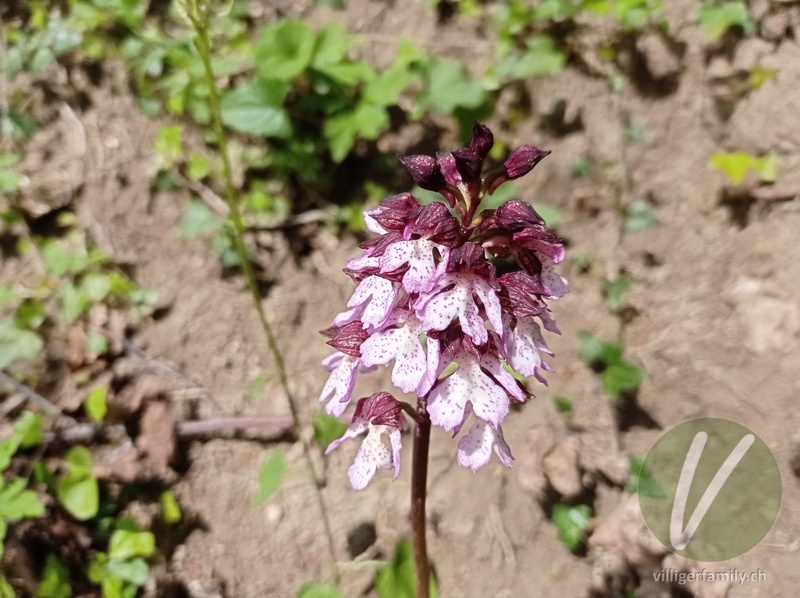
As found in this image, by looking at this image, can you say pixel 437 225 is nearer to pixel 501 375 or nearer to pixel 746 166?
pixel 501 375

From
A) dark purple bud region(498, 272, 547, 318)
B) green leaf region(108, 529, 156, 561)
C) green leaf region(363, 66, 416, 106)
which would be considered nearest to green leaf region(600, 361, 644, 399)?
dark purple bud region(498, 272, 547, 318)

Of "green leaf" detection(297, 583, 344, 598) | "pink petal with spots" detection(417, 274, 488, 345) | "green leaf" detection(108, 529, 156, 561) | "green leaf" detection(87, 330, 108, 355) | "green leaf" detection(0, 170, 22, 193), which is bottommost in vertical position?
"green leaf" detection(108, 529, 156, 561)

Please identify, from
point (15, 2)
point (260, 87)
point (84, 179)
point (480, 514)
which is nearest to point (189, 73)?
point (260, 87)

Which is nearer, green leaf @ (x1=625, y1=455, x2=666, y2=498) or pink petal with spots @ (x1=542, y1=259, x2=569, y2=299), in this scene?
pink petal with spots @ (x1=542, y1=259, x2=569, y2=299)

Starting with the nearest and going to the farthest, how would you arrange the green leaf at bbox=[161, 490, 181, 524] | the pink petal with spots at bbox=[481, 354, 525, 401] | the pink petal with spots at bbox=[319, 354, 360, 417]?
the pink petal with spots at bbox=[481, 354, 525, 401]
the pink petal with spots at bbox=[319, 354, 360, 417]
the green leaf at bbox=[161, 490, 181, 524]

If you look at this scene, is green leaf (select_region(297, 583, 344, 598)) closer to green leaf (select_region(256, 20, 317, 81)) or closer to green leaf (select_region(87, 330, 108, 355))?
green leaf (select_region(87, 330, 108, 355))

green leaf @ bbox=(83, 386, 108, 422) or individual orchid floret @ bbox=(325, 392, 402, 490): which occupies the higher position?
individual orchid floret @ bbox=(325, 392, 402, 490)

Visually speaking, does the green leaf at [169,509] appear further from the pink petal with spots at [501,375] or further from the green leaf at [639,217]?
the green leaf at [639,217]
